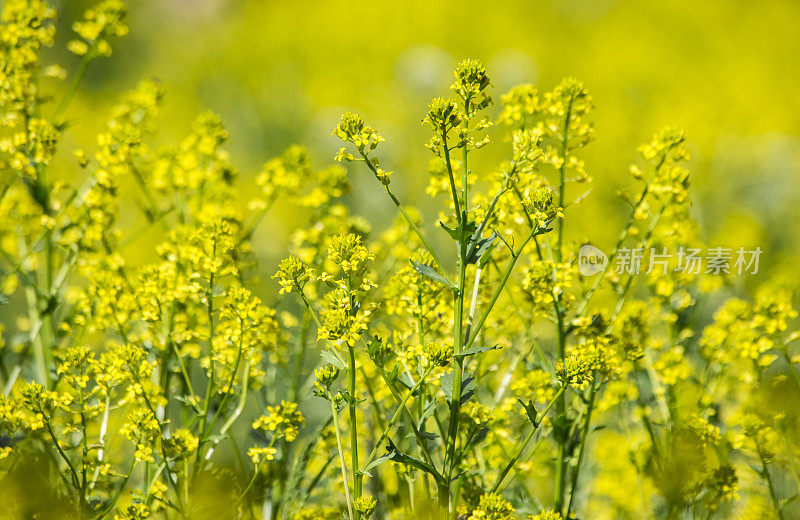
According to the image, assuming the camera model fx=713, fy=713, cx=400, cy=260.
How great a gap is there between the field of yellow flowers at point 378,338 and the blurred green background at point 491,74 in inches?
49.3

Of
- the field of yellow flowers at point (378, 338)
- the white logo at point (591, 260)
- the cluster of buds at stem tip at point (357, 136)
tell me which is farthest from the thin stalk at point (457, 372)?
the white logo at point (591, 260)

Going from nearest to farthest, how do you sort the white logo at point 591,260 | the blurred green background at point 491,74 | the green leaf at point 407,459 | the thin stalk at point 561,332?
1. the green leaf at point 407,459
2. the thin stalk at point 561,332
3. the white logo at point 591,260
4. the blurred green background at point 491,74

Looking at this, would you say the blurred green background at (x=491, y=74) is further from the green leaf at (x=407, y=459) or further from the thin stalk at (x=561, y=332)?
the green leaf at (x=407, y=459)

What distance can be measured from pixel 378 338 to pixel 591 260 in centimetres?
47

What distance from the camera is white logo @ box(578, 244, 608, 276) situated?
3.95 ft

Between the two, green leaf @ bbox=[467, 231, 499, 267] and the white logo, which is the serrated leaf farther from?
the white logo

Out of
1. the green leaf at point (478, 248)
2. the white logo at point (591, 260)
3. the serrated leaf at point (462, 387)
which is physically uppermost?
the white logo at point (591, 260)

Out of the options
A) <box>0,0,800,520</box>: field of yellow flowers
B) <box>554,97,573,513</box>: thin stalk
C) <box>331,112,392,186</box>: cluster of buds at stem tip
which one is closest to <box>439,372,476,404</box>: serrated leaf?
<box>0,0,800,520</box>: field of yellow flowers

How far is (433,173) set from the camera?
1.17 metres

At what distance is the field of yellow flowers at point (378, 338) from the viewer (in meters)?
0.92

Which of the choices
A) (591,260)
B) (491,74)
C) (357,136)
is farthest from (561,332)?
(491,74)

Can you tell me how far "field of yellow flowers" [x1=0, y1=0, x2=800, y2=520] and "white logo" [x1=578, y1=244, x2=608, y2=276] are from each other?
0.02 m

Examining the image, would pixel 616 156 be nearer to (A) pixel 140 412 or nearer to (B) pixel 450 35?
(B) pixel 450 35

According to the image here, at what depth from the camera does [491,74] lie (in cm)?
441
